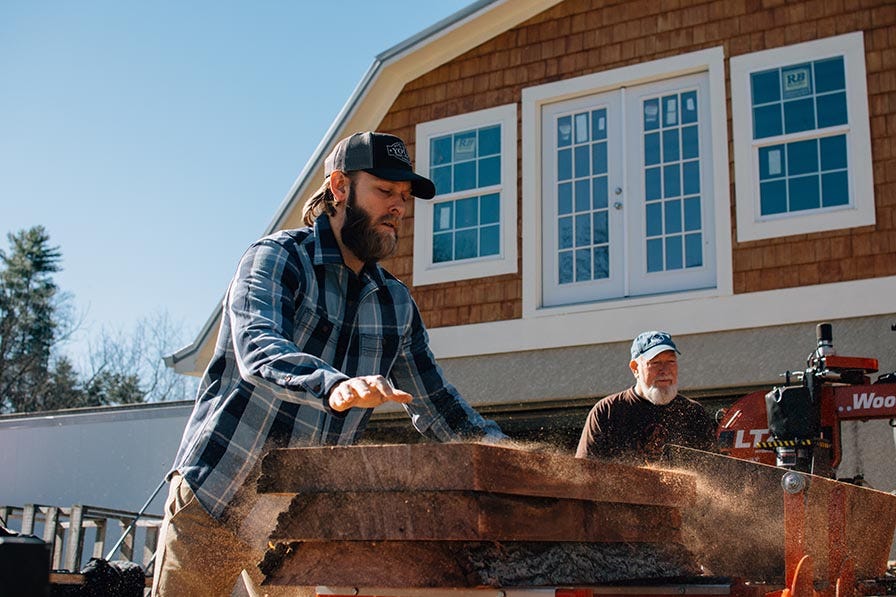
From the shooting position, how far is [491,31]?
10555 mm

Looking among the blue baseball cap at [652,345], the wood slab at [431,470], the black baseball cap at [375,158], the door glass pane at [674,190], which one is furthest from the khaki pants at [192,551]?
the door glass pane at [674,190]

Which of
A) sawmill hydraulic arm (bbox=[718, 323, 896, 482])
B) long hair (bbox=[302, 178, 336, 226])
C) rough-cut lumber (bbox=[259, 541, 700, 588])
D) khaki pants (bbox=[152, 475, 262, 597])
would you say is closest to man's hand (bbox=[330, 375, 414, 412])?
rough-cut lumber (bbox=[259, 541, 700, 588])

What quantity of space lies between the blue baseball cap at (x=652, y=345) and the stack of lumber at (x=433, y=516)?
337cm

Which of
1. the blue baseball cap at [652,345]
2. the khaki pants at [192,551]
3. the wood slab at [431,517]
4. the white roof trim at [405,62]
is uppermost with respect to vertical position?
the white roof trim at [405,62]

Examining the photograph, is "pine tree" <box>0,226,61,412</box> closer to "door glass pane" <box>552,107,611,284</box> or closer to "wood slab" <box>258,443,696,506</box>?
"door glass pane" <box>552,107,611,284</box>

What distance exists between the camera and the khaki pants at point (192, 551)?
2.83m

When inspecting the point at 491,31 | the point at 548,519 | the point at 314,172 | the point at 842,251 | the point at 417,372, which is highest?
the point at 491,31

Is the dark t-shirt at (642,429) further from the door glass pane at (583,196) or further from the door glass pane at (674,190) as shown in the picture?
the door glass pane at (583,196)

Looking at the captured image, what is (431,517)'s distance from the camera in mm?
2209

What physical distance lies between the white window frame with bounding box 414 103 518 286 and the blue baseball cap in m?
3.96

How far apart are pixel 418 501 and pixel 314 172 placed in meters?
8.44

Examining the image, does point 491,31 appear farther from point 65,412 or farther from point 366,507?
point 366,507

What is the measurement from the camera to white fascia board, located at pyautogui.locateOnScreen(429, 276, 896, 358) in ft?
27.9

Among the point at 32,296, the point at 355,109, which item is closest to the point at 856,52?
the point at 355,109
